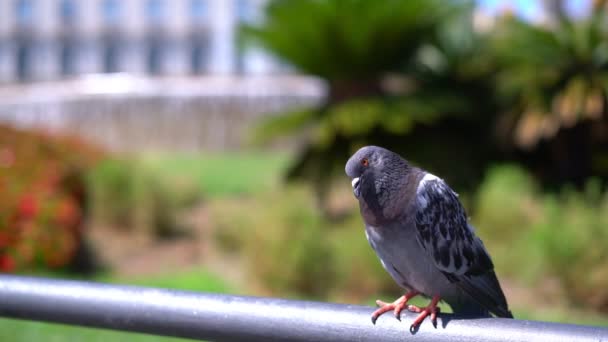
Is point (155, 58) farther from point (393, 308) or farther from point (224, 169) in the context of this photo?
point (393, 308)

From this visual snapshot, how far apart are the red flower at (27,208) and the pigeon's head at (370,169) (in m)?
6.55

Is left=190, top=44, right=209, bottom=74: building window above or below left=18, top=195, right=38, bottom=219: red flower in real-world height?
below

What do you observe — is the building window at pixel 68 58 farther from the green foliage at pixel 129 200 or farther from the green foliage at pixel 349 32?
the green foliage at pixel 349 32

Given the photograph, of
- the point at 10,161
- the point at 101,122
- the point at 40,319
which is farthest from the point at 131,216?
the point at 101,122

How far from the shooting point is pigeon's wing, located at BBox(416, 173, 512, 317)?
2.02m

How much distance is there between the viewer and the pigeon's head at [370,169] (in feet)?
5.89

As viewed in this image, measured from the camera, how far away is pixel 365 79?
10.4 m

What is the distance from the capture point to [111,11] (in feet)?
155

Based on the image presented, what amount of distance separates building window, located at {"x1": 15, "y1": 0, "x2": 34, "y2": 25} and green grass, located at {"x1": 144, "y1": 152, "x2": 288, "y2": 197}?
3319 cm

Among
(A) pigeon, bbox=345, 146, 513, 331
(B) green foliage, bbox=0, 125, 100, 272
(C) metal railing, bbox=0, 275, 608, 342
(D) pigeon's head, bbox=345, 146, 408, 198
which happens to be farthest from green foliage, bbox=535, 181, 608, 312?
(B) green foliage, bbox=0, 125, 100, 272

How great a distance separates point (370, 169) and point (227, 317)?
559 mm

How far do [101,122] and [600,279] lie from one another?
1957 cm

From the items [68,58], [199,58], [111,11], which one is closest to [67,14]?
[68,58]

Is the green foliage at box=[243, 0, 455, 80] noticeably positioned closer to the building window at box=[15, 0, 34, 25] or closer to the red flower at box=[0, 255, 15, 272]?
the red flower at box=[0, 255, 15, 272]
